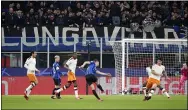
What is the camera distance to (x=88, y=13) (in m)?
28.6

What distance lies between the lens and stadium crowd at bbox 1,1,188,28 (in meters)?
27.9

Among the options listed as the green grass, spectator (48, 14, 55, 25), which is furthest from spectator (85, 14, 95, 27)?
the green grass

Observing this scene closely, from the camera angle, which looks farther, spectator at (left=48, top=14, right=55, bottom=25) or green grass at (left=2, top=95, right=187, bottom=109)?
spectator at (left=48, top=14, right=55, bottom=25)

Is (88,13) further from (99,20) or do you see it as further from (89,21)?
(99,20)

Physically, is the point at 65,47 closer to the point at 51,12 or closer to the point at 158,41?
the point at 51,12

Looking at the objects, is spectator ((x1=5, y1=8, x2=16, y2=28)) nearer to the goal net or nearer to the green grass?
the goal net

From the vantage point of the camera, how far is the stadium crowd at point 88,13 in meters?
27.9

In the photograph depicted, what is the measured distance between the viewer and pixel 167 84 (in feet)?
90.4

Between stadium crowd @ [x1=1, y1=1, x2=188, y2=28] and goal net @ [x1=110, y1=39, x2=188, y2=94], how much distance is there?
1.56 m

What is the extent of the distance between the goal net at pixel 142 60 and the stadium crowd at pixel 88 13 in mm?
1558

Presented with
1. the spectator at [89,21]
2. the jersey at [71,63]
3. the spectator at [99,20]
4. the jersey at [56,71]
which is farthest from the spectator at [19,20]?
the jersey at [71,63]

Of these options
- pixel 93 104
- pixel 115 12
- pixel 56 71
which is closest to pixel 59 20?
pixel 115 12

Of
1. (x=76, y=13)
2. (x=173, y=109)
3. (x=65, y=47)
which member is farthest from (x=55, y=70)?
(x=173, y=109)

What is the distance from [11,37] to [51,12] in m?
2.55
